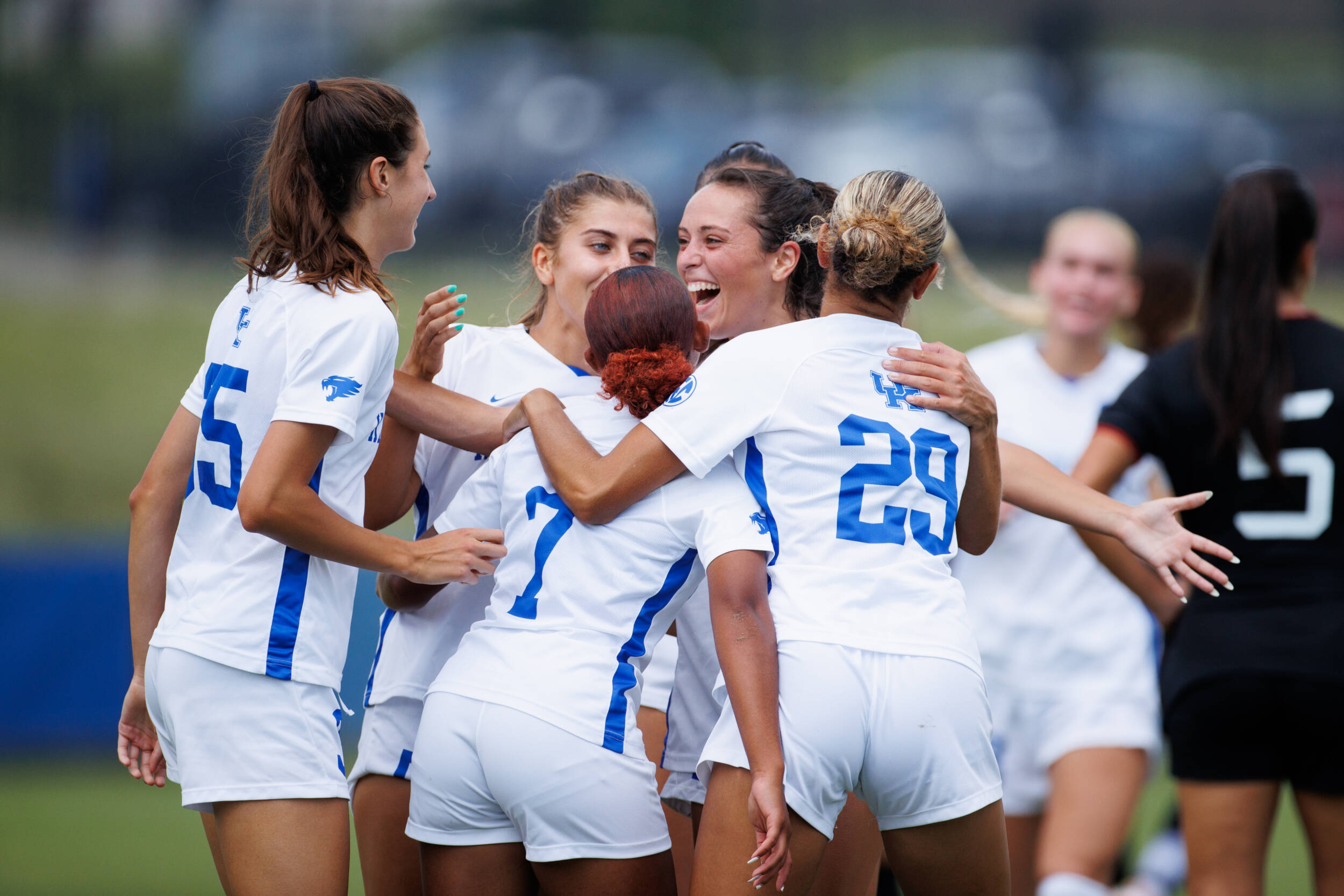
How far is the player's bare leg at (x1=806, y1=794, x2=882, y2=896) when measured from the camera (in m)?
2.87

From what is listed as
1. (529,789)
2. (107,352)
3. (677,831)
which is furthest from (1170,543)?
(107,352)

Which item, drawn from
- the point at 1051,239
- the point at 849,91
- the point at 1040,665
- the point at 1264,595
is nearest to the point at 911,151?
the point at 849,91

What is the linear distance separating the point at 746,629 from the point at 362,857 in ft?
4.41

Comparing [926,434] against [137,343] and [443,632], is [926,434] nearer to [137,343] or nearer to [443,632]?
[443,632]

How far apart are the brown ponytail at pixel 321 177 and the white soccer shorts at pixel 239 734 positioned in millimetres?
794

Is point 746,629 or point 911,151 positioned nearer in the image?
point 746,629

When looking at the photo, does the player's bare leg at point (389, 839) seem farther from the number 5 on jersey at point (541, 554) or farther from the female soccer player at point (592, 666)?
the number 5 on jersey at point (541, 554)

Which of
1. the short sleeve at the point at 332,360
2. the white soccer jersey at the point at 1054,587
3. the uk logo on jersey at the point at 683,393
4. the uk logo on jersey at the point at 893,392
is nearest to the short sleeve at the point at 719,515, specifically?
the uk logo on jersey at the point at 683,393

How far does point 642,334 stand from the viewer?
2.70 meters

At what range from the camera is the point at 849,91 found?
57.1 feet

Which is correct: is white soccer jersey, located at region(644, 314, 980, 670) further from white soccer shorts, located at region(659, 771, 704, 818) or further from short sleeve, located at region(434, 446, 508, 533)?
white soccer shorts, located at region(659, 771, 704, 818)

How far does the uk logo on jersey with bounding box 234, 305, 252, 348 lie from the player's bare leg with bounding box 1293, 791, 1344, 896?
9.37 feet

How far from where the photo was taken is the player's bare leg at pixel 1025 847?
15.5 feet

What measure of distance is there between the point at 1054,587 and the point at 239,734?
3201 millimetres
